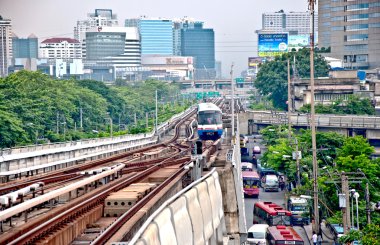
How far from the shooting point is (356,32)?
595 feet

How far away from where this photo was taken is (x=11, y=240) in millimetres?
24469

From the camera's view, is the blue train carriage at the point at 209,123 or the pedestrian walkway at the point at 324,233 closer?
the pedestrian walkway at the point at 324,233

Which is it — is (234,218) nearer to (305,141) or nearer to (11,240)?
(11,240)

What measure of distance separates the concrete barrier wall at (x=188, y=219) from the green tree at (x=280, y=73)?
130388 millimetres

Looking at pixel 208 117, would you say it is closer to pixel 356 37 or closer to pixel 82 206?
pixel 82 206

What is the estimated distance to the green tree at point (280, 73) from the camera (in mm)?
162250

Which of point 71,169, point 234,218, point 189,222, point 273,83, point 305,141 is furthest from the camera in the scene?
point 273,83

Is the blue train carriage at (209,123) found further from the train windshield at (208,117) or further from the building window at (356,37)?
the building window at (356,37)

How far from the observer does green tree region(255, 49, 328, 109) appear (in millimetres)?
162250

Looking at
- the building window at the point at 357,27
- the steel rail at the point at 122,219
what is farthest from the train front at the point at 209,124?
the building window at the point at 357,27

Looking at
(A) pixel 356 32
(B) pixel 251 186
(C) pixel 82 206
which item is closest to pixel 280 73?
(A) pixel 356 32

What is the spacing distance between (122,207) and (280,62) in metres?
132

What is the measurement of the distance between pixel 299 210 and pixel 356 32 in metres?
122

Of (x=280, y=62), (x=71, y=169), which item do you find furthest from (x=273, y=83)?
(x=71, y=169)
